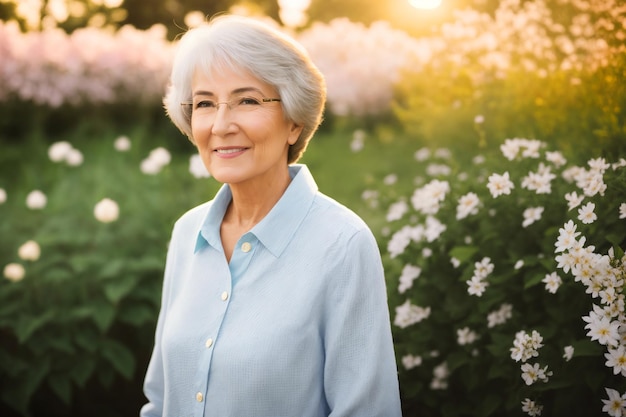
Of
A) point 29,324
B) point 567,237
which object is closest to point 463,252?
point 567,237

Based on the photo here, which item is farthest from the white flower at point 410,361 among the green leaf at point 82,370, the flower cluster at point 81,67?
the flower cluster at point 81,67

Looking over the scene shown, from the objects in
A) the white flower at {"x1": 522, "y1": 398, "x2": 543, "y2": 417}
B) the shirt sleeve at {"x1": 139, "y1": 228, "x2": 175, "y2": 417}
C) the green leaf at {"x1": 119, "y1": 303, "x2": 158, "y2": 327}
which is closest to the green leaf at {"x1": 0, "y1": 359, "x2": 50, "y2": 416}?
the green leaf at {"x1": 119, "y1": 303, "x2": 158, "y2": 327}

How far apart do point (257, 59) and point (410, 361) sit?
1583mm

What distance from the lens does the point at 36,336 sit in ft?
11.6

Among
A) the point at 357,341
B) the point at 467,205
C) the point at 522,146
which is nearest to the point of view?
the point at 357,341

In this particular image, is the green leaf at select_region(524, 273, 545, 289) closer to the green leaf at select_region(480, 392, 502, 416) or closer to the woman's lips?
the green leaf at select_region(480, 392, 502, 416)

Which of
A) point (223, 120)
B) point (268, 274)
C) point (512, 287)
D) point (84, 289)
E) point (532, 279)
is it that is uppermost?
point (223, 120)

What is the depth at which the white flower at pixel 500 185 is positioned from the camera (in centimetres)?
254

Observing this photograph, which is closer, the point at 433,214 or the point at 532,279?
the point at 532,279

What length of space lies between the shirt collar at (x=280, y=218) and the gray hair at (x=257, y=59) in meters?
0.22

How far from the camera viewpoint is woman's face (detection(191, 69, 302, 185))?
191cm

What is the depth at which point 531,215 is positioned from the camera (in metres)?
2.57

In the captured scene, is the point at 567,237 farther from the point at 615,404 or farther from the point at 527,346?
the point at 615,404

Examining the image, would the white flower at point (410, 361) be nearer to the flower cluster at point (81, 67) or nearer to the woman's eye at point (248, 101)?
the woman's eye at point (248, 101)
